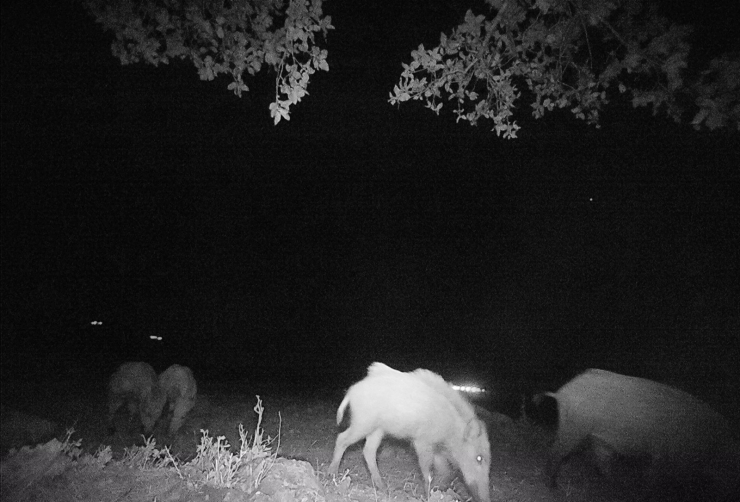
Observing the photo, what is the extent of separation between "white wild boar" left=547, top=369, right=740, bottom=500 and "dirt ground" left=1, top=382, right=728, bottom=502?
0.53m

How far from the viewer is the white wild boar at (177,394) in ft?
27.6

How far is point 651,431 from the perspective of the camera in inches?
232

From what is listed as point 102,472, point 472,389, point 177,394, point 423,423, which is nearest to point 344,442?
point 423,423

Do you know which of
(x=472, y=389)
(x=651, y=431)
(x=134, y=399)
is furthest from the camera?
(x=472, y=389)

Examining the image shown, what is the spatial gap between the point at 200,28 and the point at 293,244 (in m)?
24.0

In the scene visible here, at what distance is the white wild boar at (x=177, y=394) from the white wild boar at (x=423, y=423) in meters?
3.70

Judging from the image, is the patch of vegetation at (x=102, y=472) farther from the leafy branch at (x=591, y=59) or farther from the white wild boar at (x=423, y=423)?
the leafy branch at (x=591, y=59)

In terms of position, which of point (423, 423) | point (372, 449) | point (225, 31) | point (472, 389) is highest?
point (225, 31)

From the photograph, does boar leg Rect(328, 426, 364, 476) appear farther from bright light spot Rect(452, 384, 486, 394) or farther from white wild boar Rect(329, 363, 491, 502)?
bright light spot Rect(452, 384, 486, 394)

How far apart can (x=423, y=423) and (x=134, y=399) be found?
17.3 ft

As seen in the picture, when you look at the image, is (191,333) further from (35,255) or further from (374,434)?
(374,434)

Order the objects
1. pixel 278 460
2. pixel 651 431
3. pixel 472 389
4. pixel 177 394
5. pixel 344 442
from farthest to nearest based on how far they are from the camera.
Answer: pixel 472 389, pixel 177 394, pixel 344 442, pixel 651 431, pixel 278 460

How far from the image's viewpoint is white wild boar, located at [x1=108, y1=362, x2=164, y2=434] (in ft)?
27.0

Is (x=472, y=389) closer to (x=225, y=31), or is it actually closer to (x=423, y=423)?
(x=423, y=423)
